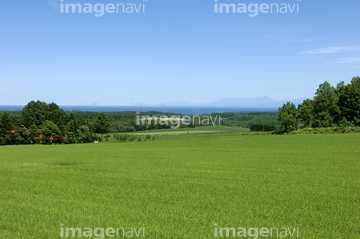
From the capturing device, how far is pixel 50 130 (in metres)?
69.7

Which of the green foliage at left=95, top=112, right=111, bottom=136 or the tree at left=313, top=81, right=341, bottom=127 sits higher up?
the tree at left=313, top=81, right=341, bottom=127

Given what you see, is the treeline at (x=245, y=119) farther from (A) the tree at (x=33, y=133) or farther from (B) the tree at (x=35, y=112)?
(B) the tree at (x=35, y=112)

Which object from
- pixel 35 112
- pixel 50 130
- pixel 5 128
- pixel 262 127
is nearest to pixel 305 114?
pixel 262 127

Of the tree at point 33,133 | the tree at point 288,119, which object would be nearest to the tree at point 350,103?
the tree at point 288,119

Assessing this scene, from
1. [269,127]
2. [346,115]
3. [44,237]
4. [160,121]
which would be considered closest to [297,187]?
[44,237]

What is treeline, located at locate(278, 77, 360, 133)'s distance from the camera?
62.0m

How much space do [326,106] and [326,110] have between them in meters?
1.09

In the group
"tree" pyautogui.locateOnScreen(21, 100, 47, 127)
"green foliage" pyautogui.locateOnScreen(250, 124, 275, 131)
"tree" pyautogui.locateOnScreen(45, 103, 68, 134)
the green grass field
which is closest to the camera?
the green grass field

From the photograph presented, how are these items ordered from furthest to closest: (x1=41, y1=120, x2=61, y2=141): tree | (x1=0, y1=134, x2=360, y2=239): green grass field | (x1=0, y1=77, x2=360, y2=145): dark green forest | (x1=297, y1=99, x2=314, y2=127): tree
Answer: (x1=41, y1=120, x2=61, y2=141): tree
(x1=297, y1=99, x2=314, y2=127): tree
(x1=0, y1=77, x2=360, y2=145): dark green forest
(x1=0, y1=134, x2=360, y2=239): green grass field

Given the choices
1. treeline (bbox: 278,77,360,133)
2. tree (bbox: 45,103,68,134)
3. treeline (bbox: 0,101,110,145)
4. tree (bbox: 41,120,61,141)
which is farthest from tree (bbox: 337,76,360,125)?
tree (bbox: 45,103,68,134)

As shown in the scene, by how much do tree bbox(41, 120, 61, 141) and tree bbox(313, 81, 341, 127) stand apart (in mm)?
57621

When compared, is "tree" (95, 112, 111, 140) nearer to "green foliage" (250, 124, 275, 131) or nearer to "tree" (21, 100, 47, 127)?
"tree" (21, 100, 47, 127)

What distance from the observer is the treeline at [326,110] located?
204ft

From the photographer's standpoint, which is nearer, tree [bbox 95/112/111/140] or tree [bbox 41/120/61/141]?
tree [bbox 41/120/61/141]
